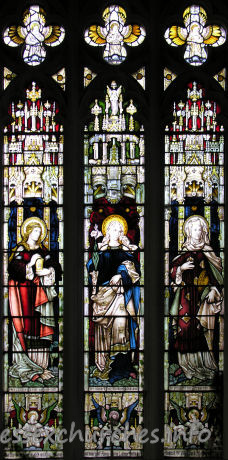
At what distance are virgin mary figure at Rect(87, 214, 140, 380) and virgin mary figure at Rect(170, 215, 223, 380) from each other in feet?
1.35

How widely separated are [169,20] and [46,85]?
4.58 feet

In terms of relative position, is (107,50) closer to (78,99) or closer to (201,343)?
(78,99)

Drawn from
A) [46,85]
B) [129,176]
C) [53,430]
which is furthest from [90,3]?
[53,430]

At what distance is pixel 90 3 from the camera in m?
6.81

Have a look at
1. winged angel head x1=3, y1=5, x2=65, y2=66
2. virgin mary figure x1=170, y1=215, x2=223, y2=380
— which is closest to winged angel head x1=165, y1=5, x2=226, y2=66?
winged angel head x1=3, y1=5, x2=65, y2=66

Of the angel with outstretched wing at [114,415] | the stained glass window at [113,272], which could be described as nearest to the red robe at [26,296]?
the stained glass window at [113,272]

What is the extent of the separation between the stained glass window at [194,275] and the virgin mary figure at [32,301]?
1.16 metres

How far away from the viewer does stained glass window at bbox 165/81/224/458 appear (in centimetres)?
656

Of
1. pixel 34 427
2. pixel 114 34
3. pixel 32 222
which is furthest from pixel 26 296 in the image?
pixel 114 34

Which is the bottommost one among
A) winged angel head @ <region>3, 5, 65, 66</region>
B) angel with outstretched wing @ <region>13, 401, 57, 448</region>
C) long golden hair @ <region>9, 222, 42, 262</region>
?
angel with outstretched wing @ <region>13, 401, 57, 448</region>

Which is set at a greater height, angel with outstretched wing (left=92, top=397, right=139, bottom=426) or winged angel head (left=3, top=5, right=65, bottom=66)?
winged angel head (left=3, top=5, right=65, bottom=66)

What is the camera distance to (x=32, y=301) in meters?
6.67

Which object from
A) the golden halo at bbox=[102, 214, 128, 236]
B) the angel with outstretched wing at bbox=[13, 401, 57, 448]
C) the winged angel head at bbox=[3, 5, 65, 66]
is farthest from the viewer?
the winged angel head at bbox=[3, 5, 65, 66]

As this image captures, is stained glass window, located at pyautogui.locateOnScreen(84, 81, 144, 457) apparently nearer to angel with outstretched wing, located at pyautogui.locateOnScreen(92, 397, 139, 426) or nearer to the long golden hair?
angel with outstretched wing, located at pyautogui.locateOnScreen(92, 397, 139, 426)
